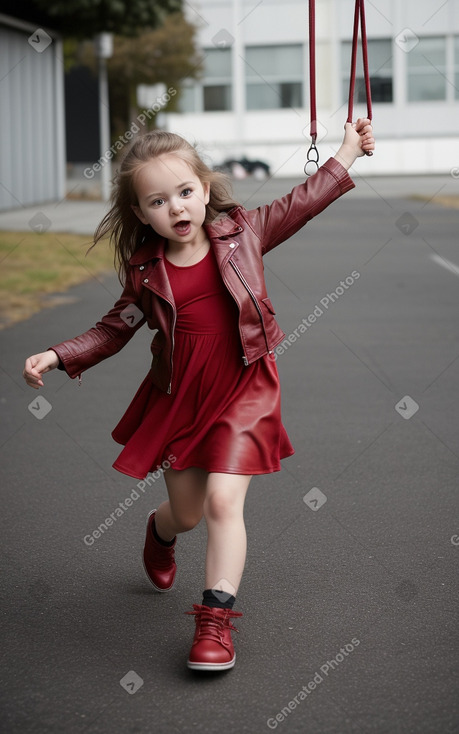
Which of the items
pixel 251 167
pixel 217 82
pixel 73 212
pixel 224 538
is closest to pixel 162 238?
pixel 224 538

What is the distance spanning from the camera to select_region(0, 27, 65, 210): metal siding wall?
22.6m

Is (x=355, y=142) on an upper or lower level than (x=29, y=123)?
upper

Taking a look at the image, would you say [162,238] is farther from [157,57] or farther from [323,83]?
[323,83]

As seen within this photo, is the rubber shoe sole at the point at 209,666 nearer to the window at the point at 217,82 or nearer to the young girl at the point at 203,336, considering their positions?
the young girl at the point at 203,336

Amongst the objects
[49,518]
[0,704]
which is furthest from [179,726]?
[49,518]

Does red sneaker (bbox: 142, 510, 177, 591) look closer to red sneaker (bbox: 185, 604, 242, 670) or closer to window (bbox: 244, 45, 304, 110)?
red sneaker (bbox: 185, 604, 242, 670)

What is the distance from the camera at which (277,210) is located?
3.56 meters

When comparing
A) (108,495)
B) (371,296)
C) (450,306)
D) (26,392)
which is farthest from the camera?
(371,296)

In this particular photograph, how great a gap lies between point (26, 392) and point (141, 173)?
413cm

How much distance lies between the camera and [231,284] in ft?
11.2

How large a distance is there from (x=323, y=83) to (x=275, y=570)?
50.2 meters

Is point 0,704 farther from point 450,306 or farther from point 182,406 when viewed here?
point 450,306

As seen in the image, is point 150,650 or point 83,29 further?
point 83,29

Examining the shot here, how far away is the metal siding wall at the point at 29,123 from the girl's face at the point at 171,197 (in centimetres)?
1924
